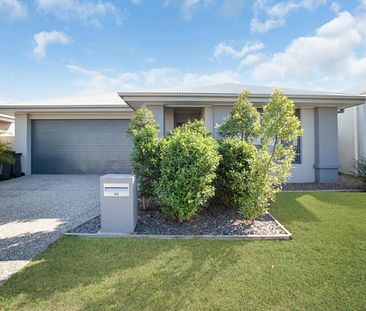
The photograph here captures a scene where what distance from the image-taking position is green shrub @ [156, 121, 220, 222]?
13.6 ft

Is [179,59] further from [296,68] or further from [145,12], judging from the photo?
[296,68]

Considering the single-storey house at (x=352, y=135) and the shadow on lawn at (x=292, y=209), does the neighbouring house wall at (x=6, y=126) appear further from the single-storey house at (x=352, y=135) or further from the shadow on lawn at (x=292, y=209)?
the single-storey house at (x=352, y=135)

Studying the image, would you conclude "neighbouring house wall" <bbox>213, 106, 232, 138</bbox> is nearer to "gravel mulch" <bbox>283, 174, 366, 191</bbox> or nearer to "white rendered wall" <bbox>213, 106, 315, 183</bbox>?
"white rendered wall" <bbox>213, 106, 315, 183</bbox>

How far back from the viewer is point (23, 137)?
1145 cm

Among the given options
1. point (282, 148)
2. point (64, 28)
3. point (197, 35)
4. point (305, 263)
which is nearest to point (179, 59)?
point (197, 35)

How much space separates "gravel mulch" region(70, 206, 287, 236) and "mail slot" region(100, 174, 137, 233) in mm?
284

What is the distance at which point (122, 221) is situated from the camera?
420 centimetres

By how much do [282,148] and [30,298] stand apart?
4.72 metres

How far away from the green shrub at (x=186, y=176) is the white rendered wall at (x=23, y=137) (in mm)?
10523

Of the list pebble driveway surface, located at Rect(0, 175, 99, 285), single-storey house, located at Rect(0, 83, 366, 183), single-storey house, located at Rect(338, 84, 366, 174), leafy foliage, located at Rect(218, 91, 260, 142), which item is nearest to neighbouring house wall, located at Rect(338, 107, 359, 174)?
single-storey house, located at Rect(338, 84, 366, 174)

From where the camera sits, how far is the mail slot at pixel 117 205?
4.19 meters

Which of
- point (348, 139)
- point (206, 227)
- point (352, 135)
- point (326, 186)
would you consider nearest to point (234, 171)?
point (206, 227)

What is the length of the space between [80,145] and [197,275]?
35.9ft

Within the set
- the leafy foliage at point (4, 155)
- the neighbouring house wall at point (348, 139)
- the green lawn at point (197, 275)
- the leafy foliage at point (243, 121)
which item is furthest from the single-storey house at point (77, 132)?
the green lawn at point (197, 275)
